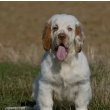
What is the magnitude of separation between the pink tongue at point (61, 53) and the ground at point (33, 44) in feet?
4.16

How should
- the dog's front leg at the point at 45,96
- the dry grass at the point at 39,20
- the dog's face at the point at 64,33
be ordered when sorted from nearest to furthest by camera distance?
the dog's face at the point at 64,33
the dog's front leg at the point at 45,96
the dry grass at the point at 39,20

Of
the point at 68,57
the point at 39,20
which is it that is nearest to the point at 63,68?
the point at 68,57

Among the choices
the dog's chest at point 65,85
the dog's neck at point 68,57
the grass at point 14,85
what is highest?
the dog's neck at point 68,57

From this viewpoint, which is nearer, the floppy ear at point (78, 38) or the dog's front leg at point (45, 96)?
the floppy ear at point (78, 38)

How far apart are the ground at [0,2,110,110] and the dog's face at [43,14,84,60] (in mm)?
1291

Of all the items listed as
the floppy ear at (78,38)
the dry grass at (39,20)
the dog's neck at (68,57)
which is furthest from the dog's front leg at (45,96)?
the dry grass at (39,20)

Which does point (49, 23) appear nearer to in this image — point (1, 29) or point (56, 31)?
point (56, 31)

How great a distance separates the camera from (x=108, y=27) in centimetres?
2552

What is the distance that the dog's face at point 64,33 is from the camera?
254 inches

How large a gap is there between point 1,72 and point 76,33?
3.79 meters

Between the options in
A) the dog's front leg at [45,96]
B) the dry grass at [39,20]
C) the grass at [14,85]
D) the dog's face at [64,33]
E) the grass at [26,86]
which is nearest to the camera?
the dog's face at [64,33]

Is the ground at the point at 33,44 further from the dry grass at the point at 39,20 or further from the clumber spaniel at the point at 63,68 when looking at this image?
the clumber spaniel at the point at 63,68

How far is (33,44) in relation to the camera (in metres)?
18.8

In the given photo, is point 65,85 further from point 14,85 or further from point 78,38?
point 14,85
